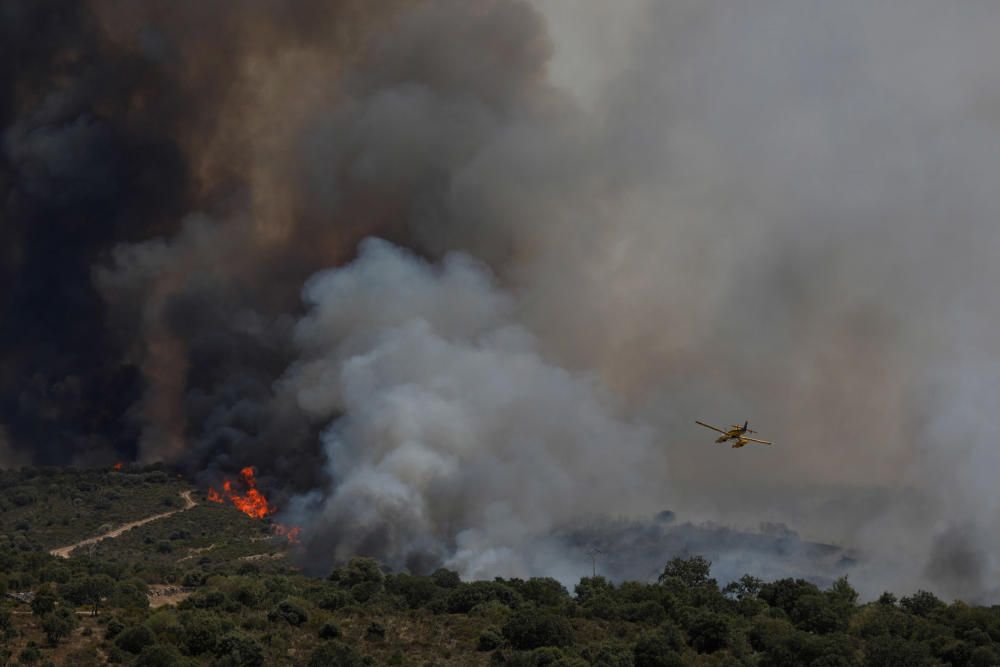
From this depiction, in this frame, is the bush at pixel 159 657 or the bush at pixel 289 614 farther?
the bush at pixel 289 614

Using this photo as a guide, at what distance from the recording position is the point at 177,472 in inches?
5389

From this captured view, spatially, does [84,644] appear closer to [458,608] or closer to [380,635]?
[380,635]

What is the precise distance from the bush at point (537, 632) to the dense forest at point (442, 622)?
82 mm

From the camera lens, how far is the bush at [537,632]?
56.3m

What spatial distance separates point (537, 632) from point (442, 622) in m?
8.05

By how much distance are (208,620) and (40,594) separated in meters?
10.4

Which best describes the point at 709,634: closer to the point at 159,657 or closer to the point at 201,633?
the point at 201,633

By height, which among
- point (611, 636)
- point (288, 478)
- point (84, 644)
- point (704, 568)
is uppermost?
point (288, 478)

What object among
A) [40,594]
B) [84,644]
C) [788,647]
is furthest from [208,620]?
[788,647]

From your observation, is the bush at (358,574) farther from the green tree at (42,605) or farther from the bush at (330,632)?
the green tree at (42,605)

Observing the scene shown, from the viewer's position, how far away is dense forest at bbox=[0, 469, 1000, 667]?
51.8 metres

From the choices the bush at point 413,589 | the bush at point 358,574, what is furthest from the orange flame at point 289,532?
the bush at point 413,589

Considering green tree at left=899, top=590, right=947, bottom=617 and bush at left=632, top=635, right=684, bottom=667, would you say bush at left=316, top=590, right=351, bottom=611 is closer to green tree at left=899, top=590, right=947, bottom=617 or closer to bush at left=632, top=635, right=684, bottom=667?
bush at left=632, top=635, right=684, bottom=667

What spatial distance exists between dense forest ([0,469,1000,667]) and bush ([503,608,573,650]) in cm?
8
